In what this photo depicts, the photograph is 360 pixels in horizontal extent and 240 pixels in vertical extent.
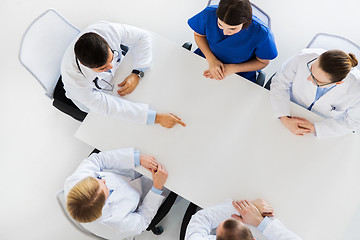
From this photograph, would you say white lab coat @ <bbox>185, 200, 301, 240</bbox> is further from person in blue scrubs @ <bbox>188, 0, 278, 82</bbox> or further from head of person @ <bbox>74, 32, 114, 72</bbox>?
head of person @ <bbox>74, 32, 114, 72</bbox>

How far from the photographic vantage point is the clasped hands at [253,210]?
129cm

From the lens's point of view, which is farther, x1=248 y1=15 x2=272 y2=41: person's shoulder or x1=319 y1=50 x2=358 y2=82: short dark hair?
x1=248 y1=15 x2=272 y2=41: person's shoulder

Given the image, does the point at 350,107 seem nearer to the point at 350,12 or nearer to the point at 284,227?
the point at 284,227

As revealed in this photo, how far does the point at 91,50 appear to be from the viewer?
1.21 metres

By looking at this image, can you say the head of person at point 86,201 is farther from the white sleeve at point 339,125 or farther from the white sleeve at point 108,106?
the white sleeve at point 339,125

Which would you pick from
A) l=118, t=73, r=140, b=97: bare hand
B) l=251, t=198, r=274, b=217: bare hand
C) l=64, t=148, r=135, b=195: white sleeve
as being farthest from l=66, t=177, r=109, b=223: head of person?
l=251, t=198, r=274, b=217: bare hand

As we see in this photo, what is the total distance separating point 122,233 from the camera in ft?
4.70

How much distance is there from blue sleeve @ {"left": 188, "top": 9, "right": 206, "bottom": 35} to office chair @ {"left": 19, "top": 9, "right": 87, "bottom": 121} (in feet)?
2.32

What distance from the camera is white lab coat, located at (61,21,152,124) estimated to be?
4.46ft

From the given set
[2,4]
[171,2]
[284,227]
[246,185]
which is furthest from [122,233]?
[2,4]

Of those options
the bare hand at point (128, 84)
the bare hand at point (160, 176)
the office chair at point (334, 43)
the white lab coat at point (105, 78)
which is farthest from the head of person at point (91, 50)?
the office chair at point (334, 43)

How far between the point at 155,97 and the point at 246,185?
A: 0.66 m

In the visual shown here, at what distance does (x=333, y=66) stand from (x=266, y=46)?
39 cm

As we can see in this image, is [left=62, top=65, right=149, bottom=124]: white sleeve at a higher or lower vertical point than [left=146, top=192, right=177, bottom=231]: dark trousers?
higher
